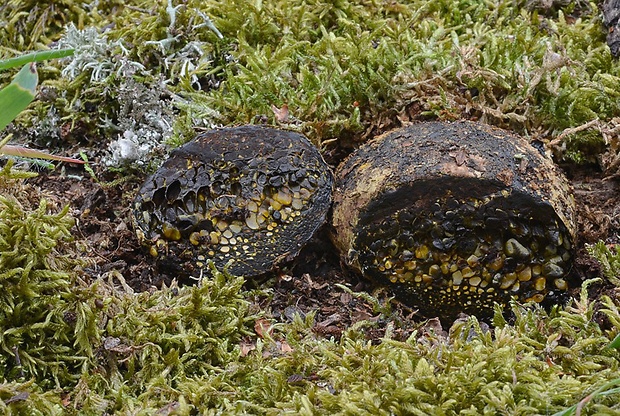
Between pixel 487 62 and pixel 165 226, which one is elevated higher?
pixel 487 62

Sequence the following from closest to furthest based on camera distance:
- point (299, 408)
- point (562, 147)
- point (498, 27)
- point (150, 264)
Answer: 1. point (299, 408)
2. point (150, 264)
3. point (562, 147)
4. point (498, 27)

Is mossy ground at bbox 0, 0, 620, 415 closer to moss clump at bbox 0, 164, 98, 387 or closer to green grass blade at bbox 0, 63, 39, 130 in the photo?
moss clump at bbox 0, 164, 98, 387

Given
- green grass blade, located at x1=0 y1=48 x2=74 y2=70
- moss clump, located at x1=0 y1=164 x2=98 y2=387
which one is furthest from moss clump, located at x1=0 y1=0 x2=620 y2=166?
green grass blade, located at x1=0 y1=48 x2=74 y2=70

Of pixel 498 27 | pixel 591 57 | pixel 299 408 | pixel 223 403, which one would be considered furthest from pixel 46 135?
pixel 591 57

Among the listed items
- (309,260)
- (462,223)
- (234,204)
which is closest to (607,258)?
(462,223)

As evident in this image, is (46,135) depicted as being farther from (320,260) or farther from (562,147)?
(562,147)

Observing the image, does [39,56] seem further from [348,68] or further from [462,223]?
[348,68]
